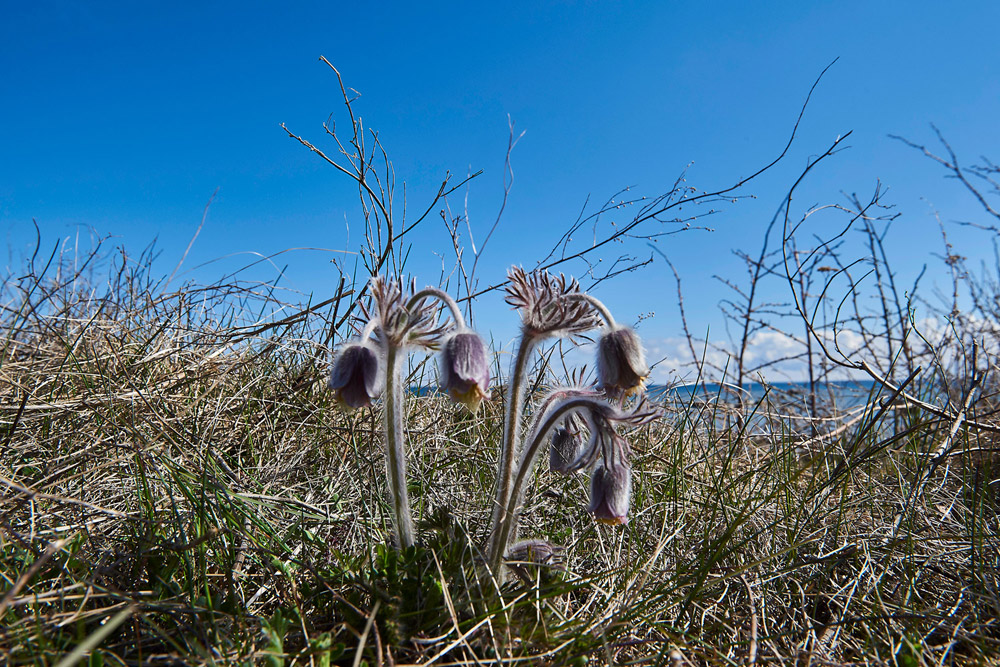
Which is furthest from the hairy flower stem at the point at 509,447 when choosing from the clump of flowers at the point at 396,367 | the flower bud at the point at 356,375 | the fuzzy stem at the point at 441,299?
the flower bud at the point at 356,375

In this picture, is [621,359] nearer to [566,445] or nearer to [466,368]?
[566,445]

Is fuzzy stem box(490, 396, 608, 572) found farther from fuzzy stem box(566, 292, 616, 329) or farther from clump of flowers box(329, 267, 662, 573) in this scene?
fuzzy stem box(566, 292, 616, 329)

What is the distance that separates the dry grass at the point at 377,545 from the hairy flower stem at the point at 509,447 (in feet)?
0.25

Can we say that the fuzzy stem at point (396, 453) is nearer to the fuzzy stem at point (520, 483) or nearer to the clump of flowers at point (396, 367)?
the clump of flowers at point (396, 367)

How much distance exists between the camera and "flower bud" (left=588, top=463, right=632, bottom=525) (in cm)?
162

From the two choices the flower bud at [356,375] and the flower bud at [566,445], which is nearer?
the flower bud at [356,375]

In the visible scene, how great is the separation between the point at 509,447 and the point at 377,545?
48 centimetres

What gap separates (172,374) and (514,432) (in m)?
1.99

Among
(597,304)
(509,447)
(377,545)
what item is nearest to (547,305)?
(597,304)

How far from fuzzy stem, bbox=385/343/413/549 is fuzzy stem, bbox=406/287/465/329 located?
147 mm

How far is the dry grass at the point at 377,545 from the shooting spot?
4.83ft

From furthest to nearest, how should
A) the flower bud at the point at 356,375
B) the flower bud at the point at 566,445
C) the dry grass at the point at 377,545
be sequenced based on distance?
the flower bud at the point at 566,445 < the flower bud at the point at 356,375 < the dry grass at the point at 377,545

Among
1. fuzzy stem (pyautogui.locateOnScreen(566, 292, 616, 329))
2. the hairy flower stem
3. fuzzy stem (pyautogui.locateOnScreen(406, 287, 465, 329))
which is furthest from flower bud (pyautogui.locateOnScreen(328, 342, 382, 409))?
fuzzy stem (pyautogui.locateOnScreen(566, 292, 616, 329))

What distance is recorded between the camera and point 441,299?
173 cm
